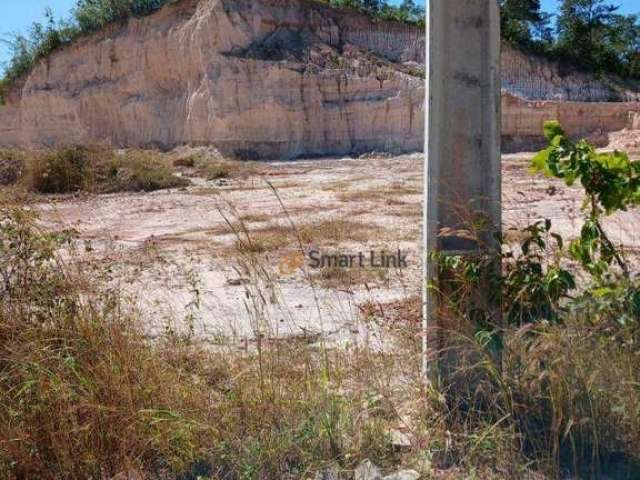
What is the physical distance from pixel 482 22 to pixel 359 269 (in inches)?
123

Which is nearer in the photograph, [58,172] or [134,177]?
[58,172]

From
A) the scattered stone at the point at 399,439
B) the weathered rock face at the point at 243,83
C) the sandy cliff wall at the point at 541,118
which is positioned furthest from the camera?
the weathered rock face at the point at 243,83

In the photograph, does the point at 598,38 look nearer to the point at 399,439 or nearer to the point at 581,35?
the point at 581,35

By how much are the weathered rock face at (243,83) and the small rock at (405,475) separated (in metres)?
27.5

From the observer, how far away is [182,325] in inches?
161

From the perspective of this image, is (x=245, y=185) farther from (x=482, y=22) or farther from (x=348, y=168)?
(x=482, y=22)

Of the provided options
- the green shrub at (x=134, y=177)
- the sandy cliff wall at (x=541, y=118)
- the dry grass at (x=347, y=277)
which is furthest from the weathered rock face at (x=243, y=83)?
the dry grass at (x=347, y=277)

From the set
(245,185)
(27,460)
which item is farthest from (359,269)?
(245,185)

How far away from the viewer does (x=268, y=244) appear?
288 inches

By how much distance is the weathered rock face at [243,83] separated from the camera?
30.4 meters

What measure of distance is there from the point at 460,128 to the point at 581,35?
3669 centimetres

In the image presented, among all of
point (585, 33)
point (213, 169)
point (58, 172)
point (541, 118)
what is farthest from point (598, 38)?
point (58, 172)

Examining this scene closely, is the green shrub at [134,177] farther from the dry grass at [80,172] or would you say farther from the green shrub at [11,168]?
the green shrub at [11,168]

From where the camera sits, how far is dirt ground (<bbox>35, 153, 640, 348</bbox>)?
4.01 m
